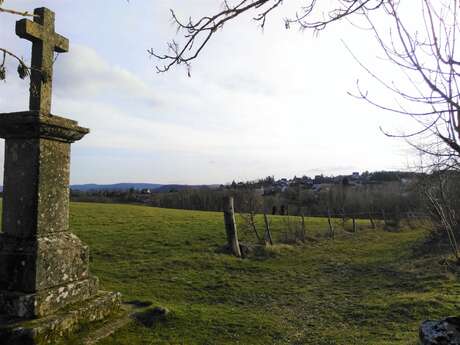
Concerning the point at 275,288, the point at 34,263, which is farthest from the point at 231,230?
the point at 34,263

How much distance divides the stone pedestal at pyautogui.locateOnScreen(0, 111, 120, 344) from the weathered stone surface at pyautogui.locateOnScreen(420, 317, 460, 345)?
3.34 metres

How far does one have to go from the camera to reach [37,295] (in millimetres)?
3697

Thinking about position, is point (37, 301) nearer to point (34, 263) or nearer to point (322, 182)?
point (34, 263)

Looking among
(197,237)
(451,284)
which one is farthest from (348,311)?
(197,237)

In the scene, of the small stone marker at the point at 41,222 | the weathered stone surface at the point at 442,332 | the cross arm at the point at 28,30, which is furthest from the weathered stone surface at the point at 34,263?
the weathered stone surface at the point at 442,332

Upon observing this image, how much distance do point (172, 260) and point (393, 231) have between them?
1635 centimetres

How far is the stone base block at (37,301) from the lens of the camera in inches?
143

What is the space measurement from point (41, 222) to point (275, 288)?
617 centimetres

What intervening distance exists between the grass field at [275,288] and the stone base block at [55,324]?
1.16 ft

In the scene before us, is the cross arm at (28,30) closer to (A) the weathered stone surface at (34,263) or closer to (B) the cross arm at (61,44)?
(B) the cross arm at (61,44)

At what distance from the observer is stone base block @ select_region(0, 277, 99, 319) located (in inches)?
143

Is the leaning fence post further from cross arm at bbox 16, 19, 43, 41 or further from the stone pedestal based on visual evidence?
cross arm at bbox 16, 19, 43, 41

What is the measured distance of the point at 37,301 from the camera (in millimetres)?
3672

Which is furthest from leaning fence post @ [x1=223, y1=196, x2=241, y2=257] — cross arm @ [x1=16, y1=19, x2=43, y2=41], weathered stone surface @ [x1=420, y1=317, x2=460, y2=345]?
cross arm @ [x1=16, y1=19, x2=43, y2=41]
